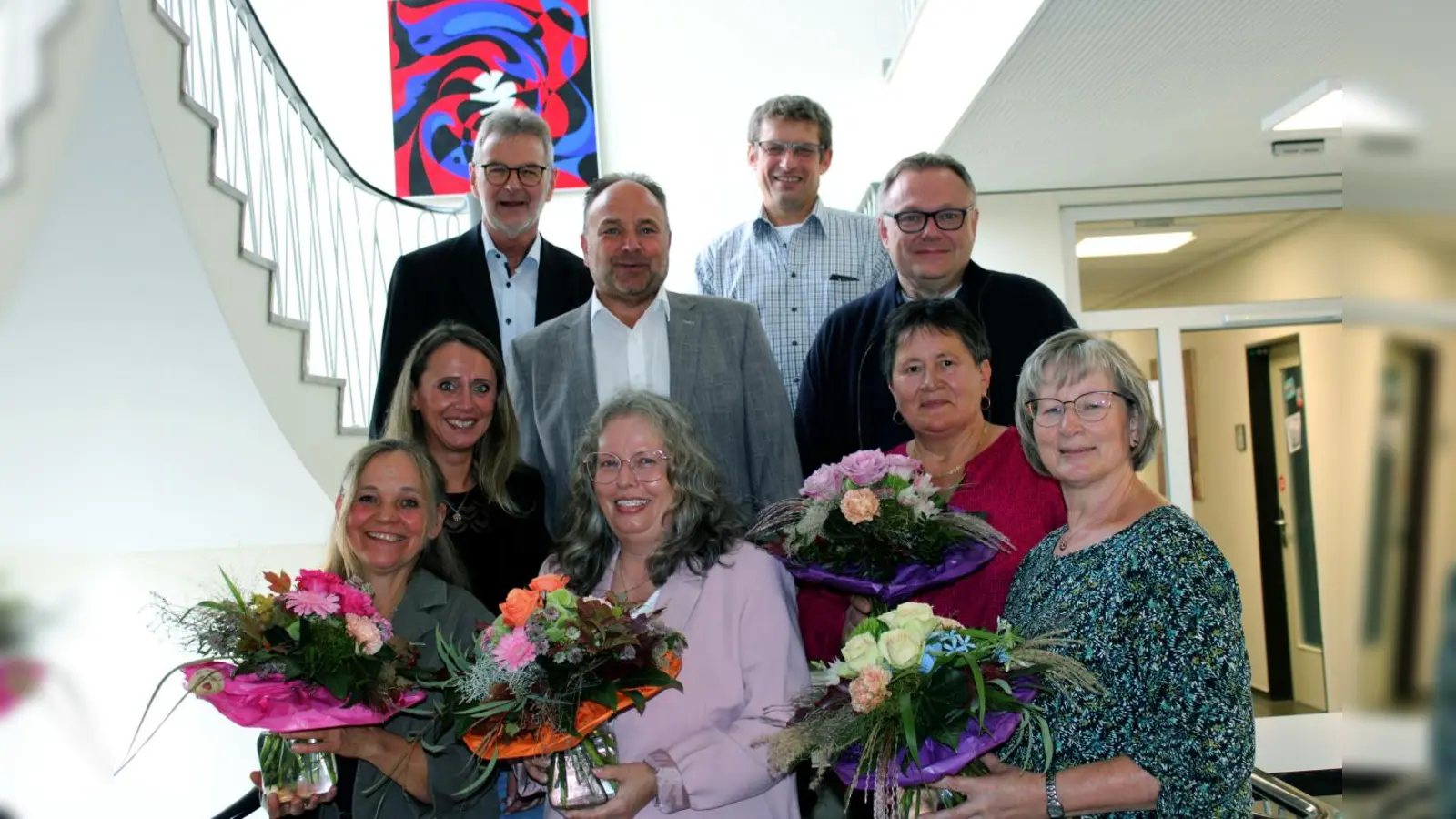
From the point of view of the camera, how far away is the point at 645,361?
352 centimetres

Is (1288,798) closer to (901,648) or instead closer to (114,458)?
(901,648)

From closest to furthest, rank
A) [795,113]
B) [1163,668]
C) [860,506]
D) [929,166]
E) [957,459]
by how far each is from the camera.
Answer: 1. [1163,668]
2. [860,506]
3. [957,459]
4. [929,166]
5. [795,113]

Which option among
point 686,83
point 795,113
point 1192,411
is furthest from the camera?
point 686,83

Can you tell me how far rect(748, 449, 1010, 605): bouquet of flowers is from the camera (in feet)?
8.36

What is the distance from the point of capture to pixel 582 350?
349 cm

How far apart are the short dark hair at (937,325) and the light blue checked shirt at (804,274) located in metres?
1.28

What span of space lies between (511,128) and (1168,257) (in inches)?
237

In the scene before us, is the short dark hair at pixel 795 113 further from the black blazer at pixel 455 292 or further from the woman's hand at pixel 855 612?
the woman's hand at pixel 855 612

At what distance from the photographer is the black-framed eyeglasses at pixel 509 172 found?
391cm

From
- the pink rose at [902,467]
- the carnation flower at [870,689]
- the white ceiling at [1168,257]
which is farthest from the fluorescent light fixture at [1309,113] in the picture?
the carnation flower at [870,689]

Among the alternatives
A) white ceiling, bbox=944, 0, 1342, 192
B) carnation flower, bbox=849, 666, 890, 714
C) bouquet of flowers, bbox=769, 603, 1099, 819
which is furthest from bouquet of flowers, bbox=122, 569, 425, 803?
white ceiling, bbox=944, 0, 1342, 192

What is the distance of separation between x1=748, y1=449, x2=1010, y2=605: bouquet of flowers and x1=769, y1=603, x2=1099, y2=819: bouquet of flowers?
1.32ft

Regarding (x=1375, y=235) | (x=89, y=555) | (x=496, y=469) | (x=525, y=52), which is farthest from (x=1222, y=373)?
(x=1375, y=235)

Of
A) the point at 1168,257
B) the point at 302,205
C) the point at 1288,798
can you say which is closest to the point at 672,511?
the point at 1288,798
